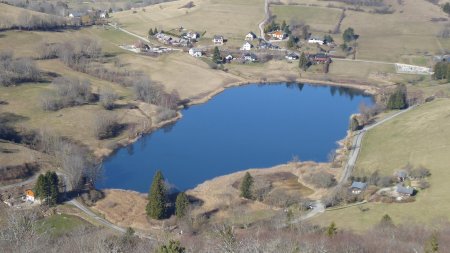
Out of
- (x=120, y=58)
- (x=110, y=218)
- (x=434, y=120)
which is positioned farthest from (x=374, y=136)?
(x=120, y=58)

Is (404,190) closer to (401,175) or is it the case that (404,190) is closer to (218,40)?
(401,175)

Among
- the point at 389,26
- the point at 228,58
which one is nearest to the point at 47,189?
the point at 228,58

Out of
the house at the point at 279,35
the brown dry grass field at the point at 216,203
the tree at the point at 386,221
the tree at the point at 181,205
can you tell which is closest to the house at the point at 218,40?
the house at the point at 279,35

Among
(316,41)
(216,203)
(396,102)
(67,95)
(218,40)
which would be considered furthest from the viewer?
(316,41)

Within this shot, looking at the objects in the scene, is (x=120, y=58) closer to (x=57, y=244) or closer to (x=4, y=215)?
(x=4, y=215)

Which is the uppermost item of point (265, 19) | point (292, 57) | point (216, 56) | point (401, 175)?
point (401, 175)

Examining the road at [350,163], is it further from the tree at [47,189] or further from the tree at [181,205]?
the tree at [47,189]
